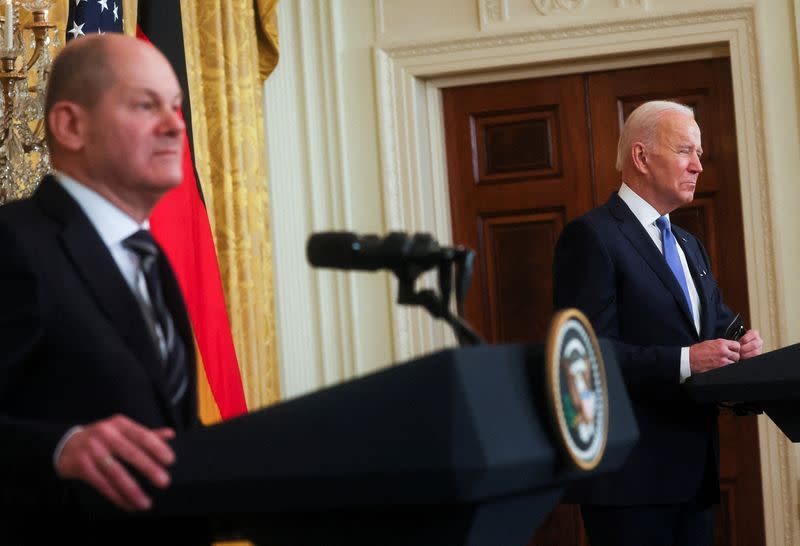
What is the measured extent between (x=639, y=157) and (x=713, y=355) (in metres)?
0.76

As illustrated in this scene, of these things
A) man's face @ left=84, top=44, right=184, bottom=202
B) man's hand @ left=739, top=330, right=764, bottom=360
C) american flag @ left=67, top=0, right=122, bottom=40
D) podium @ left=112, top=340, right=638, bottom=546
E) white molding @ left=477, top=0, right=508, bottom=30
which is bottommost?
man's hand @ left=739, top=330, right=764, bottom=360

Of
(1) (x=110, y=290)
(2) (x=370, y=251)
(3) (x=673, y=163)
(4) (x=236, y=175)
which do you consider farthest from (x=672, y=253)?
(1) (x=110, y=290)

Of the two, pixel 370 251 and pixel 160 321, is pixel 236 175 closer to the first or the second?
pixel 160 321

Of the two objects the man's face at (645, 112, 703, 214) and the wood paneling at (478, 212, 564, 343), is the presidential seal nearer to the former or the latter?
the man's face at (645, 112, 703, 214)

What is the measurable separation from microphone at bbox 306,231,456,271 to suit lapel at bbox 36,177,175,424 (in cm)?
22

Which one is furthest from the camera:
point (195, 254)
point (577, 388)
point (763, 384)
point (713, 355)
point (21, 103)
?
point (195, 254)

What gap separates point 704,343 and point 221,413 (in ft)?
6.57

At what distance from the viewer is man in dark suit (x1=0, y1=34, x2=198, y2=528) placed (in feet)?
4.19

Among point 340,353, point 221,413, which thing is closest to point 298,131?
point 340,353

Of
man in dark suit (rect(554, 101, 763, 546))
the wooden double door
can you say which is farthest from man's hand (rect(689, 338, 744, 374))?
the wooden double door

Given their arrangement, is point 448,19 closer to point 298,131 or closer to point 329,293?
point 298,131

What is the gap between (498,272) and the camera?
594cm


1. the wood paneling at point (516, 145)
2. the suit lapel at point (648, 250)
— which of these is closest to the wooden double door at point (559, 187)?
the wood paneling at point (516, 145)

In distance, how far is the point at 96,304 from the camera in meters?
1.42
